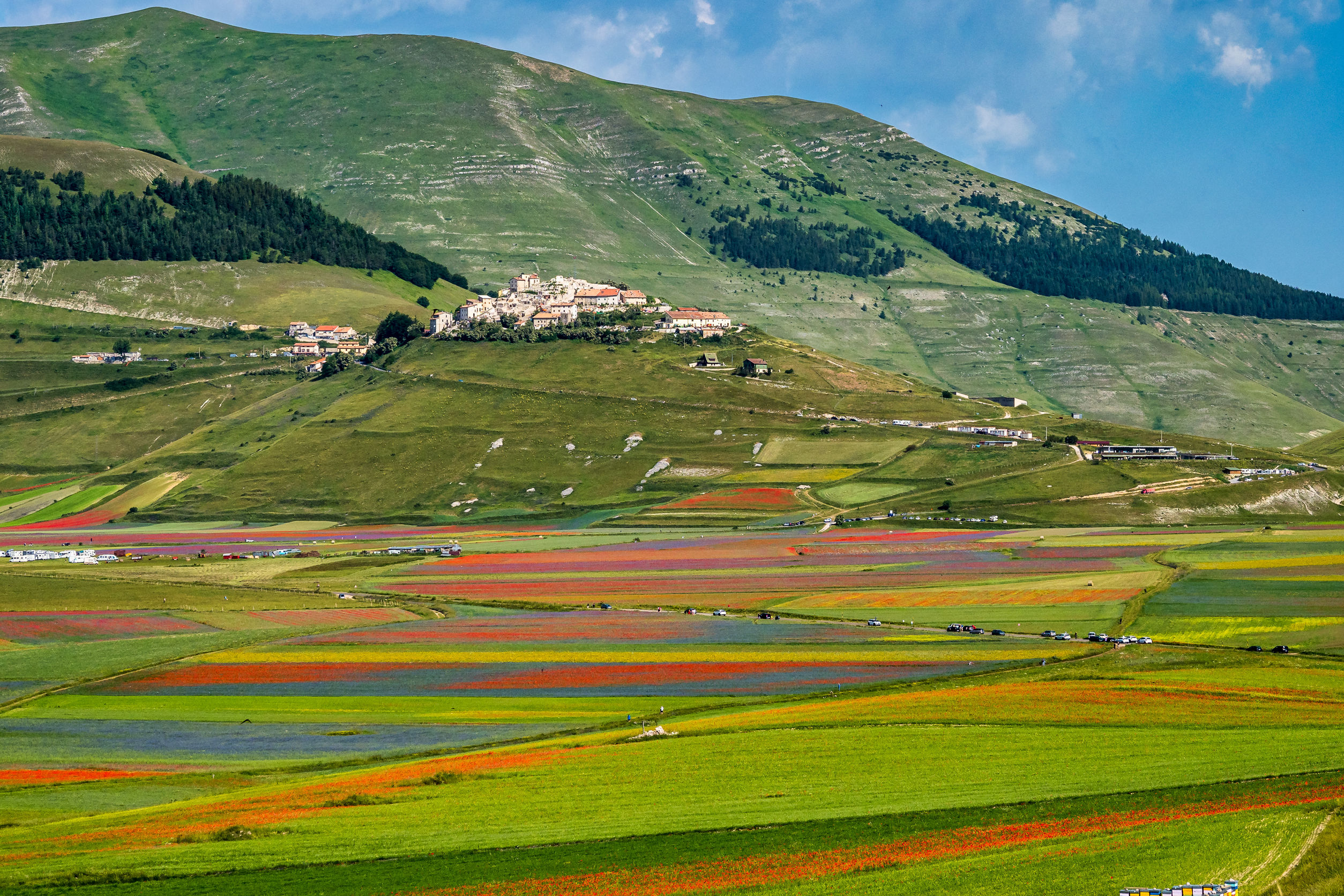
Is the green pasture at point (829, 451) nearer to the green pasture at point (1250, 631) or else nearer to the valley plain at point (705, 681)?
the valley plain at point (705, 681)

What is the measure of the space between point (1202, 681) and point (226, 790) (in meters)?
46.7

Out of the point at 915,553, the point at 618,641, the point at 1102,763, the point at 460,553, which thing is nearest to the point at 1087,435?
the point at 915,553

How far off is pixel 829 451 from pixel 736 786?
125m

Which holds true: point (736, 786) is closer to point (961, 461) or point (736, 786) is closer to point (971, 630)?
point (971, 630)

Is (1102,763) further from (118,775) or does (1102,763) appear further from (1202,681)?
(118,775)

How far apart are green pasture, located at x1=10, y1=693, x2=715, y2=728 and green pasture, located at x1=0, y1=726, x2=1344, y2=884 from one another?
30.7 ft

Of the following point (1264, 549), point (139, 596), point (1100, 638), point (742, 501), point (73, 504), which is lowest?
point (73, 504)

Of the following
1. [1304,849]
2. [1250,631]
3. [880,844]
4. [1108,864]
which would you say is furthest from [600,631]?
[1304,849]

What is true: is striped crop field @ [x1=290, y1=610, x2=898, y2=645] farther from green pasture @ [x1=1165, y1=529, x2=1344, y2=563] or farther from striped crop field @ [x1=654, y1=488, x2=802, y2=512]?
striped crop field @ [x1=654, y1=488, x2=802, y2=512]

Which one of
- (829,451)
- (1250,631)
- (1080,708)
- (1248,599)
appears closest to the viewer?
(1080,708)

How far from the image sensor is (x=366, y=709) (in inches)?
2564

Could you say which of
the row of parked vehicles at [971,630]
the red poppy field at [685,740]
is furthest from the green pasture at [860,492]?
the row of parked vehicles at [971,630]

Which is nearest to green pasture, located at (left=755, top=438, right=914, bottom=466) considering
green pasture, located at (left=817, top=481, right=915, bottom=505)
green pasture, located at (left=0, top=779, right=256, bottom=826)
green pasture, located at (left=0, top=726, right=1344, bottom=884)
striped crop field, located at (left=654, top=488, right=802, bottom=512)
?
green pasture, located at (left=817, top=481, right=915, bottom=505)

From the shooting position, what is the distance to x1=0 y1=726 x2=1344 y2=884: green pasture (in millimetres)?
40531
